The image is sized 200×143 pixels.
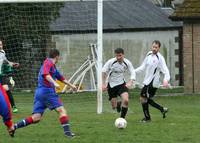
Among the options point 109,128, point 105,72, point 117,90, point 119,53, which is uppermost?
point 119,53

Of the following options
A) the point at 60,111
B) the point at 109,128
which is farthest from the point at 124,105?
the point at 60,111

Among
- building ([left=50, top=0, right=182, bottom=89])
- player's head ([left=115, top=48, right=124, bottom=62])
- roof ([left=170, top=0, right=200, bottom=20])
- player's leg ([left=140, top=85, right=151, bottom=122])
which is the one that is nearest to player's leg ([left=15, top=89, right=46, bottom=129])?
player's head ([left=115, top=48, right=124, bottom=62])

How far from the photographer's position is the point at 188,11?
30.7 m

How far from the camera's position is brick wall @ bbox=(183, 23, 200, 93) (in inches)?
1214

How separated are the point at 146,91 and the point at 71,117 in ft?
7.84

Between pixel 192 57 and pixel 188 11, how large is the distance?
6.68 ft

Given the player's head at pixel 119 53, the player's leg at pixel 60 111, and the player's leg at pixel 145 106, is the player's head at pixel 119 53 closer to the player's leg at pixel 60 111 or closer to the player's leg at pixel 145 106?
the player's leg at pixel 145 106

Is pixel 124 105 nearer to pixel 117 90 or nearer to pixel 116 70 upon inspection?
pixel 117 90

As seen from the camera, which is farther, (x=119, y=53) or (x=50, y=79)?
(x=119, y=53)

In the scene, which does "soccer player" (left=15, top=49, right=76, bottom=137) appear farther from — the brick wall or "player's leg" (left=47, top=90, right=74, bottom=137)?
the brick wall

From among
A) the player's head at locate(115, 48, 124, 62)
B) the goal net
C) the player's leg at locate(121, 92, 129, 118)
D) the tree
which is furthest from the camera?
the goal net

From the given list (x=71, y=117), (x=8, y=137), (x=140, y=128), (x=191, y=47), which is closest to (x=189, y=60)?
(x=191, y=47)

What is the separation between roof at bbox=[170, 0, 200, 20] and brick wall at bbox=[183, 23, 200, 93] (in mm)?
595

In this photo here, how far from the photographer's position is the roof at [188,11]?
30.4m
